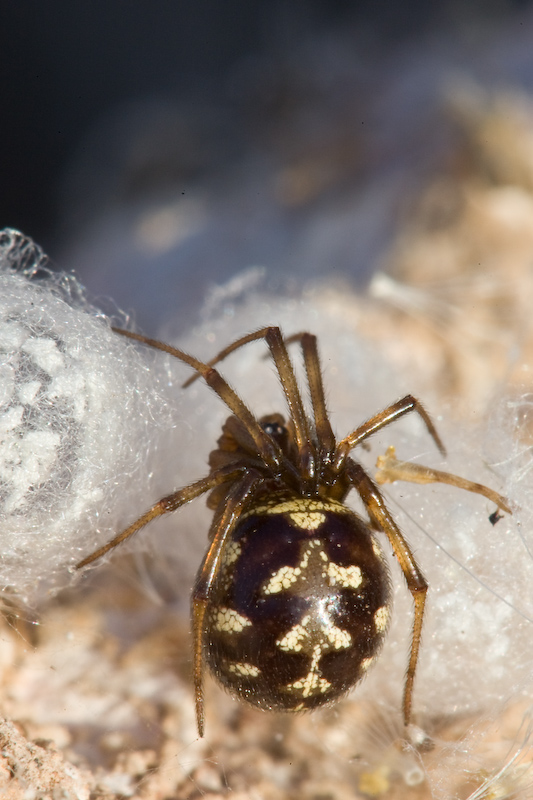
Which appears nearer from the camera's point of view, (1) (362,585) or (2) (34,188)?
(1) (362,585)

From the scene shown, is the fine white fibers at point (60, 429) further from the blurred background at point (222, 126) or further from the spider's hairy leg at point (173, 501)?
the blurred background at point (222, 126)

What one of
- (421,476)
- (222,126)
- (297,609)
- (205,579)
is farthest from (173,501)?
(222,126)

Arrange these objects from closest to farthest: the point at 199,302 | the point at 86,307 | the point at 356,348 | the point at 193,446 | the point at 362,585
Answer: the point at 362,585
the point at 86,307
the point at 193,446
the point at 356,348
the point at 199,302

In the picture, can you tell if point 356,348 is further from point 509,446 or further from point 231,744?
point 231,744

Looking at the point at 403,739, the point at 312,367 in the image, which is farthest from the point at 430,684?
the point at 312,367

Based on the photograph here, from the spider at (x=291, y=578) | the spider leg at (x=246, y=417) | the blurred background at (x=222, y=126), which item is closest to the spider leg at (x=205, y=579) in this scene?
the spider at (x=291, y=578)

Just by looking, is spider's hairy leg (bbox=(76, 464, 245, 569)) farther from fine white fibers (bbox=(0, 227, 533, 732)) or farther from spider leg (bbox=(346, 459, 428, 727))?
spider leg (bbox=(346, 459, 428, 727))

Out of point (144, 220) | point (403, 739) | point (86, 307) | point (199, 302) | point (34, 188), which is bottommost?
point (403, 739)
